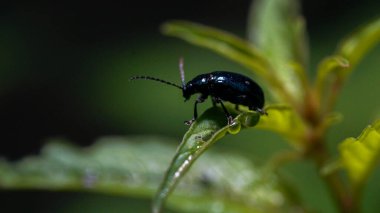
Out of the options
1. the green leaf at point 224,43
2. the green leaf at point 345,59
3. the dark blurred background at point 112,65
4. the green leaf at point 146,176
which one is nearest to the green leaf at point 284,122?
the green leaf at point 345,59

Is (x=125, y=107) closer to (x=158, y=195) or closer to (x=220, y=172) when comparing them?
(x=220, y=172)

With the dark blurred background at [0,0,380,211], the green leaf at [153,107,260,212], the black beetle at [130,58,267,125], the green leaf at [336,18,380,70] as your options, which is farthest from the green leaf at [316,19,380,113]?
the dark blurred background at [0,0,380,211]

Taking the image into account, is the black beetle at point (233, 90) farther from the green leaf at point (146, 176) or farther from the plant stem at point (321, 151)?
the green leaf at point (146, 176)

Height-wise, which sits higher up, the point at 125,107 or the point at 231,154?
the point at 125,107

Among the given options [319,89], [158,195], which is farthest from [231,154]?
[158,195]

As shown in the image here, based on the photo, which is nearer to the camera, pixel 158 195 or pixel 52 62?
pixel 158 195

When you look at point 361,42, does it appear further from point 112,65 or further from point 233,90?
point 112,65

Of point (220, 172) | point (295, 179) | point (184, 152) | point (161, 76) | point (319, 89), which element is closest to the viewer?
point (184, 152)
